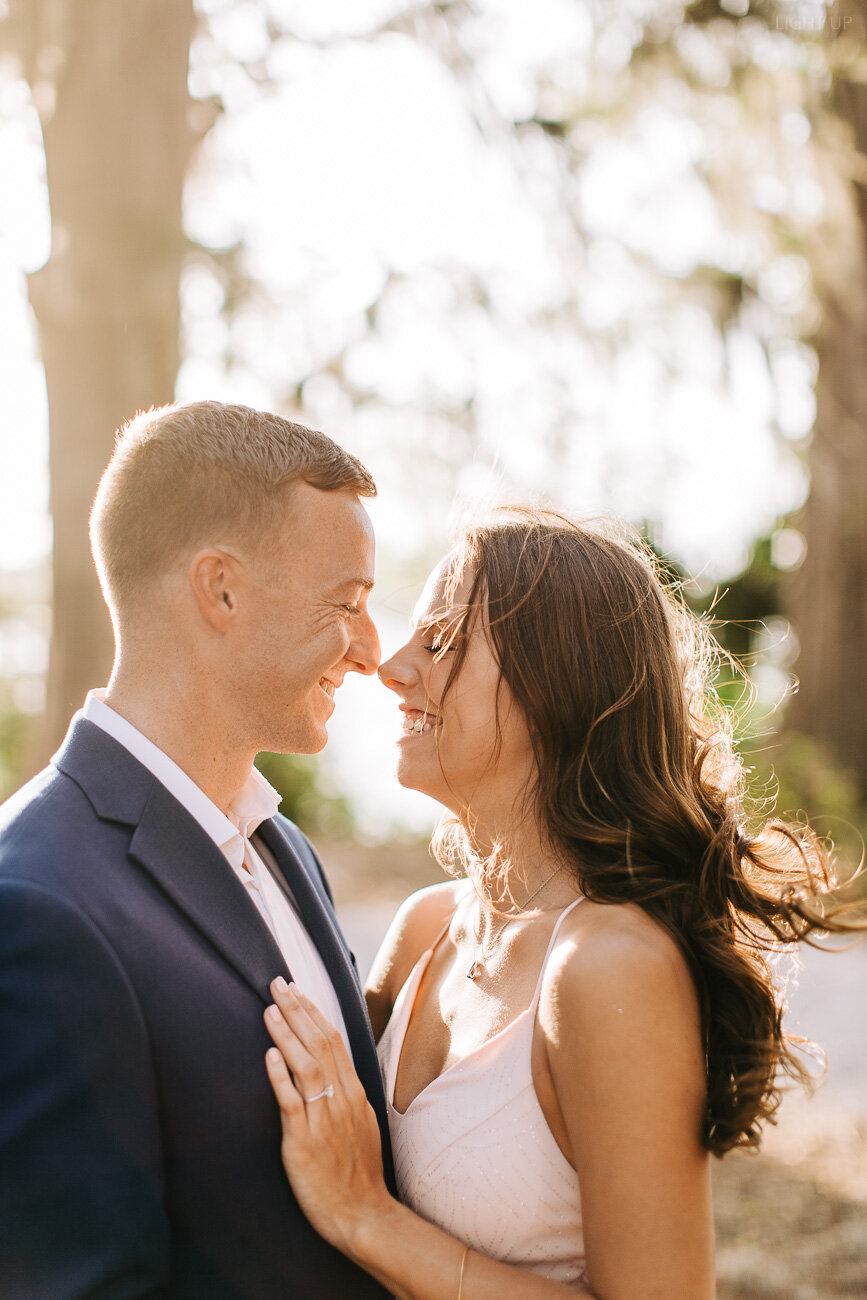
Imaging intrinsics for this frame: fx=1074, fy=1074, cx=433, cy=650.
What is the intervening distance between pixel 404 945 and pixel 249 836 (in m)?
0.65

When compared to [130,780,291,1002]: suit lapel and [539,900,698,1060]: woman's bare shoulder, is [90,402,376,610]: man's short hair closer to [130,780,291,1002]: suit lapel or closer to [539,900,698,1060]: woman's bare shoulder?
[130,780,291,1002]: suit lapel

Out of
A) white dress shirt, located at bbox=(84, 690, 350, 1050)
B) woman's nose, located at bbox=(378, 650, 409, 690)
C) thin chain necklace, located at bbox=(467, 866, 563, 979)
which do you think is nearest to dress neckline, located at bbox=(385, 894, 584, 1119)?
thin chain necklace, located at bbox=(467, 866, 563, 979)

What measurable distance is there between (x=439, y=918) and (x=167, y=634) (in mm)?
1208

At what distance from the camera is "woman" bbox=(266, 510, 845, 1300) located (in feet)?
6.35

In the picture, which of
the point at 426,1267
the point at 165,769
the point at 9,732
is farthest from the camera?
the point at 9,732

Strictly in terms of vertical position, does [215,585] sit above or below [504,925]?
above

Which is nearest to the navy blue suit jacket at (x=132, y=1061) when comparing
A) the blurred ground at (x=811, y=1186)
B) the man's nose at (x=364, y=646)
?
the man's nose at (x=364, y=646)

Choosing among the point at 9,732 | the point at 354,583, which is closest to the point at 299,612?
the point at 354,583

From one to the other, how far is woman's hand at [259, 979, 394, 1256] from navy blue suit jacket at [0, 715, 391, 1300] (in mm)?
31

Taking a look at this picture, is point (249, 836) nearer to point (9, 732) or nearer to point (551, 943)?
point (551, 943)

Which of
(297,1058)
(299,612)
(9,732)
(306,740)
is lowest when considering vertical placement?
(9,732)

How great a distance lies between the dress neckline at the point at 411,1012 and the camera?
2184 mm

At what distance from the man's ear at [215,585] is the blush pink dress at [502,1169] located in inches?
37.3

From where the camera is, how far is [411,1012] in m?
2.64
